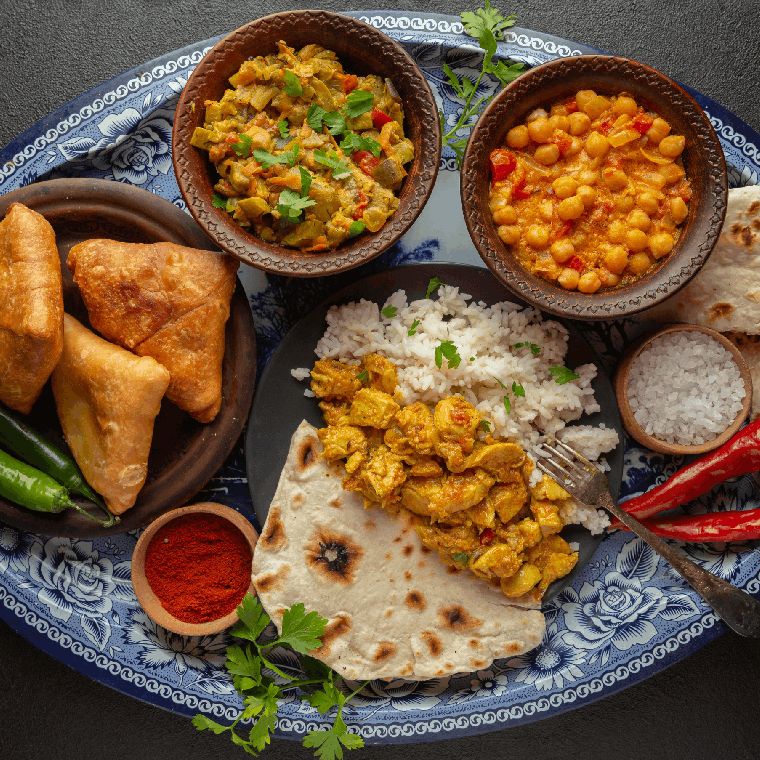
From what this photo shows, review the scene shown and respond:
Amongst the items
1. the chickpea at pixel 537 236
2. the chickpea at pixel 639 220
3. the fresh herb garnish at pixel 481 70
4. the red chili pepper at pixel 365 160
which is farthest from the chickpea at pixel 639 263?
the red chili pepper at pixel 365 160

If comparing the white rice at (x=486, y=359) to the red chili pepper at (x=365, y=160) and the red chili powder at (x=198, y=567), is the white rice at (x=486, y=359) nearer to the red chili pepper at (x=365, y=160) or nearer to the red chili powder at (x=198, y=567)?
the red chili pepper at (x=365, y=160)

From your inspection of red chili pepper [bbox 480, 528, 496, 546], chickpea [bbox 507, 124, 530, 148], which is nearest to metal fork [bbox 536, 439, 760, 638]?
red chili pepper [bbox 480, 528, 496, 546]

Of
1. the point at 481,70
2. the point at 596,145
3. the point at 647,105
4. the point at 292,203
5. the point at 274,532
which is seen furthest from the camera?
the point at 481,70

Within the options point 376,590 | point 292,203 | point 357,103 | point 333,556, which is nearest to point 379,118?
point 357,103

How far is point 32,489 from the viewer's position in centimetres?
326

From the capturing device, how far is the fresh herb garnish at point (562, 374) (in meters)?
3.38

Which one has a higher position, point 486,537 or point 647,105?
point 647,105

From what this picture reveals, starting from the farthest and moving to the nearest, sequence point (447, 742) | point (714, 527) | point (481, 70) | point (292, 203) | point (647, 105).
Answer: point (447, 742) < point (481, 70) < point (714, 527) < point (647, 105) < point (292, 203)

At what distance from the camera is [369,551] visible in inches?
134

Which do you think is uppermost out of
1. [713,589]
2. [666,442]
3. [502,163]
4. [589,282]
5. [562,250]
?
[502,163]

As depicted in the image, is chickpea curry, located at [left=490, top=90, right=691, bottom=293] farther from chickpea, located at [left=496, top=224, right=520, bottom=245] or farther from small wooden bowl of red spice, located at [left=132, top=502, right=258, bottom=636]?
small wooden bowl of red spice, located at [left=132, top=502, right=258, bottom=636]

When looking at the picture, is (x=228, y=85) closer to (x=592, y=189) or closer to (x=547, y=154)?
(x=547, y=154)

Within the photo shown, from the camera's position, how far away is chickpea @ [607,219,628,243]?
10.1 feet

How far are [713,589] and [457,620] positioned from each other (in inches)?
45.3
